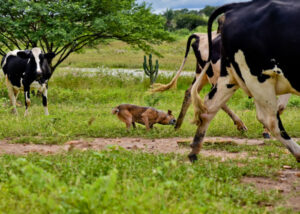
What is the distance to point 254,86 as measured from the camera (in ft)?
18.5

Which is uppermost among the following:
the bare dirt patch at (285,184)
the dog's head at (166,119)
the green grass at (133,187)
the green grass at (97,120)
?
the green grass at (133,187)

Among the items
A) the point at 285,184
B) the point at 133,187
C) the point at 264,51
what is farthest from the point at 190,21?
the point at 133,187

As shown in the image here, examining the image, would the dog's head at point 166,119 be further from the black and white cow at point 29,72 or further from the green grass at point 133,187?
the black and white cow at point 29,72

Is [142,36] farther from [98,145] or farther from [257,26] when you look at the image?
[257,26]

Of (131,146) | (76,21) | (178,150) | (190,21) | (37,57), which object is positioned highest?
(76,21)

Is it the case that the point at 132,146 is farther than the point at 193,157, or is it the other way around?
the point at 132,146

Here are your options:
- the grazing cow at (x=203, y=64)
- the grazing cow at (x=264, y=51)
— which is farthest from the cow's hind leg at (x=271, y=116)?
the grazing cow at (x=203, y=64)

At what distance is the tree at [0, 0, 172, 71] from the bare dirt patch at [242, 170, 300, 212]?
426 inches

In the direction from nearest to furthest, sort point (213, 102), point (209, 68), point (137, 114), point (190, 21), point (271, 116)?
1. point (271, 116)
2. point (213, 102)
3. point (209, 68)
4. point (137, 114)
5. point (190, 21)

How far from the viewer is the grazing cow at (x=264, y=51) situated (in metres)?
5.32

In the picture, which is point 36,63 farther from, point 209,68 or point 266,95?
point 266,95

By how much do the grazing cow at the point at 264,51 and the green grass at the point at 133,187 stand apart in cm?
96

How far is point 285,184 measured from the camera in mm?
5352

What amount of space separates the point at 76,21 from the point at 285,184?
13194 millimetres
